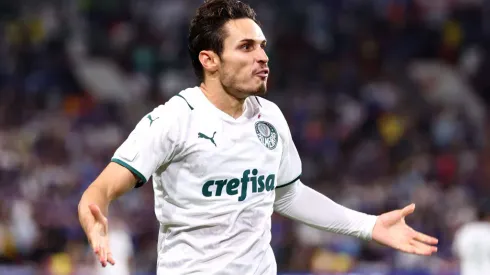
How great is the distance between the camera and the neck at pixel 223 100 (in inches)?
162

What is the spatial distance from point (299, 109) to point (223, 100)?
8166 mm

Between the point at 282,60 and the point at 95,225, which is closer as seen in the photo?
the point at 95,225

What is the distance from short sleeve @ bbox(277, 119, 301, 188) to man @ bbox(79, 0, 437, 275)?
2.4 inches

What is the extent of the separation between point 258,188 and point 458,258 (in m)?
6.29

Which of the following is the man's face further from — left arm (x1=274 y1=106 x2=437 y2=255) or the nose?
left arm (x1=274 y1=106 x2=437 y2=255)

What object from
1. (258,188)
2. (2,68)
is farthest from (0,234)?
(258,188)

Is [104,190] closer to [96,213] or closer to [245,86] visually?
[96,213]

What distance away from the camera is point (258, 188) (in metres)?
4.05

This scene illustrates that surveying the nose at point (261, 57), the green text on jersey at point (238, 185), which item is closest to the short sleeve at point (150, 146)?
the green text on jersey at point (238, 185)

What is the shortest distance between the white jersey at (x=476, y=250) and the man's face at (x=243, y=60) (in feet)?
15.7

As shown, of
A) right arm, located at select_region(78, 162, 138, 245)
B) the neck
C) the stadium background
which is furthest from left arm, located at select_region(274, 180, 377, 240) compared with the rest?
the stadium background

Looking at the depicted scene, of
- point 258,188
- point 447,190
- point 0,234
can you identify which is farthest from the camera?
point 447,190

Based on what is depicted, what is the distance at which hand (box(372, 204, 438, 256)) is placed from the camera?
4277 mm

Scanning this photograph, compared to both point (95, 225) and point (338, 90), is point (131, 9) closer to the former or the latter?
point (338, 90)
